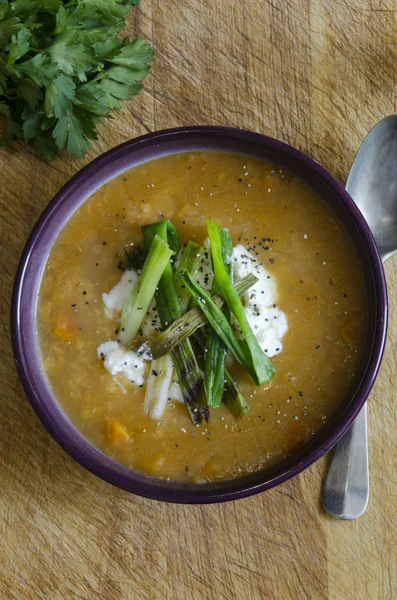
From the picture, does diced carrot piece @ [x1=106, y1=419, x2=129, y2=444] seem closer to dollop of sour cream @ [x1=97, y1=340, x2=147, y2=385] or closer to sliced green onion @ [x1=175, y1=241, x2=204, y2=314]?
dollop of sour cream @ [x1=97, y1=340, x2=147, y2=385]

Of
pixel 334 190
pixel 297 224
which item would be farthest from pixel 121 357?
pixel 334 190

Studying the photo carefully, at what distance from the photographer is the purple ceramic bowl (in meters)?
2.69

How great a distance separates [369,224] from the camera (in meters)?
3.01

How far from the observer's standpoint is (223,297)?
2770 mm

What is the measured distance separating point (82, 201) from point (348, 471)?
1525 mm

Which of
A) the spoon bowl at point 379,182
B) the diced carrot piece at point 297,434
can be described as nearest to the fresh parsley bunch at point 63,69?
the spoon bowl at point 379,182

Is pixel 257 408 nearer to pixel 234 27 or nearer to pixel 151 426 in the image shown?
pixel 151 426

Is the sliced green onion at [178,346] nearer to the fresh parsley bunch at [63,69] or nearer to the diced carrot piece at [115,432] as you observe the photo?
the diced carrot piece at [115,432]

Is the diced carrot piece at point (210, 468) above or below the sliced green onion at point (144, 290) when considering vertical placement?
below

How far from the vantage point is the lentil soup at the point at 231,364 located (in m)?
2.79

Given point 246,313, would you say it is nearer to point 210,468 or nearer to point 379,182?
point 210,468

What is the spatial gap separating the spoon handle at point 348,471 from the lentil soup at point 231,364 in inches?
7.6

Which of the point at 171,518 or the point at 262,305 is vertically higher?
the point at 262,305

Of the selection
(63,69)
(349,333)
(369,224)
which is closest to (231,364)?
(349,333)
